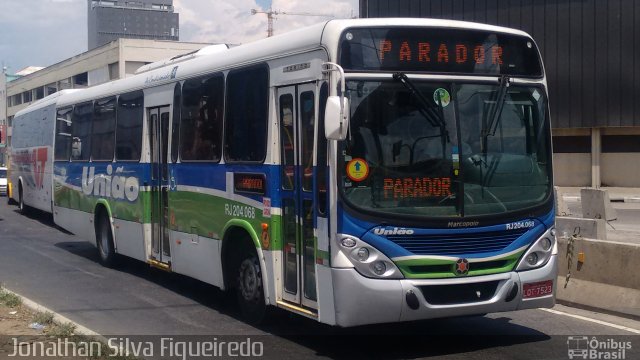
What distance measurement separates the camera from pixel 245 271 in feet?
31.8

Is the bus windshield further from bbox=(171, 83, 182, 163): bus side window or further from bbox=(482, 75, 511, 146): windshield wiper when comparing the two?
bbox=(171, 83, 182, 163): bus side window

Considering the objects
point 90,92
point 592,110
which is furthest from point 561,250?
point 592,110

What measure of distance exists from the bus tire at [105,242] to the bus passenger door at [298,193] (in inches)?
270

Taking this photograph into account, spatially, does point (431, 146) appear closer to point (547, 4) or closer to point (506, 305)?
point (506, 305)

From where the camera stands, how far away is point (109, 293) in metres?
12.3

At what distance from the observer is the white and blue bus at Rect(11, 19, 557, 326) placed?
7.59 meters

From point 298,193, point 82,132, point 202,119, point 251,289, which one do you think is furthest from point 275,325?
point 82,132

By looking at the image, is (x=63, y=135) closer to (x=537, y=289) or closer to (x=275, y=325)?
(x=275, y=325)

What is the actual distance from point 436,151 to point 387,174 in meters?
0.56

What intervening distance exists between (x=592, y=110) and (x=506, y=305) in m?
39.0

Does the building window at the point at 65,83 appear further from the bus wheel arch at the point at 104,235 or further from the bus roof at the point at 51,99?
the bus wheel arch at the point at 104,235

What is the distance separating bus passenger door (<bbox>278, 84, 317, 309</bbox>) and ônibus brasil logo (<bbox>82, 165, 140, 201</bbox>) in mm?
5075

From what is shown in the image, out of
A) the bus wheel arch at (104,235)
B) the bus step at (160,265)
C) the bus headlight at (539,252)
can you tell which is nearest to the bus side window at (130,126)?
the bus wheel arch at (104,235)

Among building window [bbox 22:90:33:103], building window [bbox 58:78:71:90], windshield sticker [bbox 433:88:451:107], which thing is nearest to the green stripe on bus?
windshield sticker [bbox 433:88:451:107]
